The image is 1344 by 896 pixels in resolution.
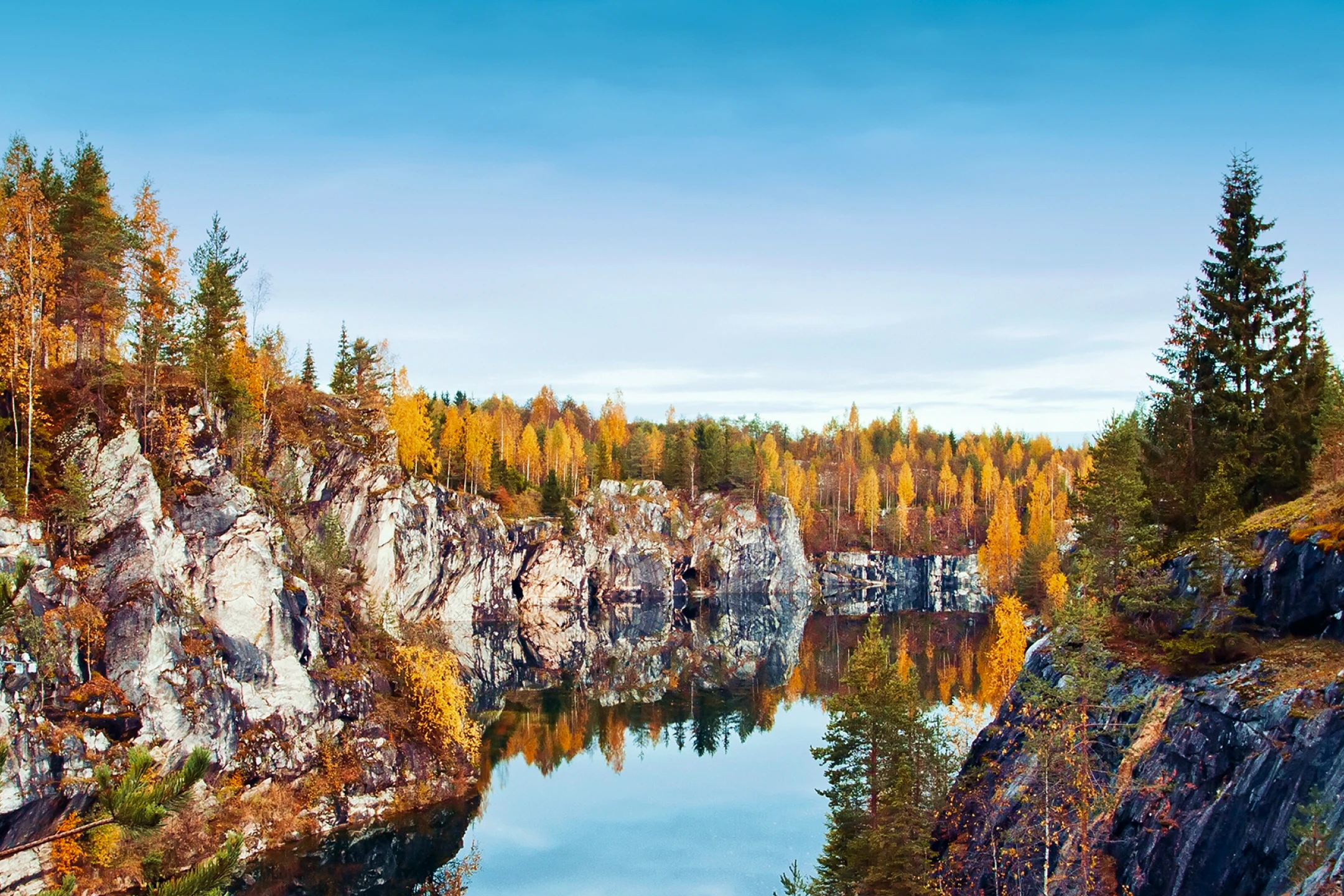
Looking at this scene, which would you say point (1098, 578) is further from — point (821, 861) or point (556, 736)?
point (556, 736)

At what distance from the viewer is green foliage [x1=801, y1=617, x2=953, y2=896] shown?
25562 millimetres

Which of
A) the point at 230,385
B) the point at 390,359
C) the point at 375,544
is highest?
the point at 390,359

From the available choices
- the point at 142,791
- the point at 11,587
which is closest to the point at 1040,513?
the point at 142,791

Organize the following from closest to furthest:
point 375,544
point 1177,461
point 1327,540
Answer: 1. point 1327,540
2. point 1177,461
3. point 375,544

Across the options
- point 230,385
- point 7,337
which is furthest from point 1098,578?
point 7,337

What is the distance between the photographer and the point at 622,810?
44812mm

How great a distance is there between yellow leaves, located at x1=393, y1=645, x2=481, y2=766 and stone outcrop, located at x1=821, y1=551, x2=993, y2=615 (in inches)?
3851

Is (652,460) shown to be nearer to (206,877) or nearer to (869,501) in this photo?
(869,501)

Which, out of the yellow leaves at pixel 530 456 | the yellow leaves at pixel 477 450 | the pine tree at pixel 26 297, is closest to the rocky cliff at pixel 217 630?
the pine tree at pixel 26 297

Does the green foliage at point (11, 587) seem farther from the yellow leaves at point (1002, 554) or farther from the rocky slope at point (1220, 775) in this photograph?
the yellow leaves at point (1002, 554)

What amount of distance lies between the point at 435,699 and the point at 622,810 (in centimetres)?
1104

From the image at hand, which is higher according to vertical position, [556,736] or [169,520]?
[169,520]

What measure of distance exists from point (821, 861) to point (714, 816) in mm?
17155

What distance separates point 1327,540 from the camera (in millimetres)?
19906
